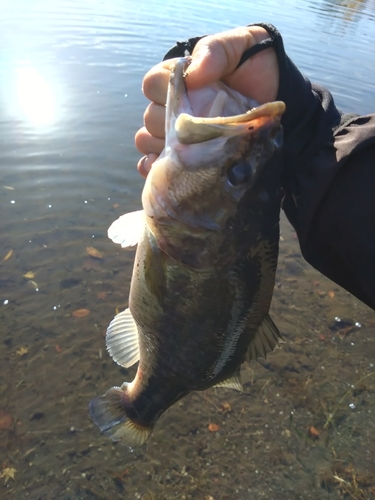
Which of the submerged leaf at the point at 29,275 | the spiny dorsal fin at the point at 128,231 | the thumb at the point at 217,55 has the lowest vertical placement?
the submerged leaf at the point at 29,275

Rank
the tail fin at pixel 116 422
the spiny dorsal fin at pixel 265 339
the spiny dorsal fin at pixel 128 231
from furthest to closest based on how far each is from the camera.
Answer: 1. the tail fin at pixel 116 422
2. the spiny dorsal fin at pixel 128 231
3. the spiny dorsal fin at pixel 265 339

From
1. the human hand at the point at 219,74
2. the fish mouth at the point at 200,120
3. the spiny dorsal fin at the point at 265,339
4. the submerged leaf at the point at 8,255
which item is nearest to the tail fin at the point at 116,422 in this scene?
the spiny dorsal fin at the point at 265,339

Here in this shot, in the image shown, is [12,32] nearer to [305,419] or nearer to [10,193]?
[10,193]

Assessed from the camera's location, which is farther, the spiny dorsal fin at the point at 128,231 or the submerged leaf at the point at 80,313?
the submerged leaf at the point at 80,313

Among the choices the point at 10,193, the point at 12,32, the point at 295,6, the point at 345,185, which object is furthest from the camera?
the point at 295,6

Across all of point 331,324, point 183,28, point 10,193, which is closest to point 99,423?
point 331,324

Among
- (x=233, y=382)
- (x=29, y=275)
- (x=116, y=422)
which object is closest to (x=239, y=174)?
(x=233, y=382)

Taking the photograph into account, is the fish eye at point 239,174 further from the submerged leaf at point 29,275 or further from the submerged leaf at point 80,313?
the submerged leaf at point 29,275
